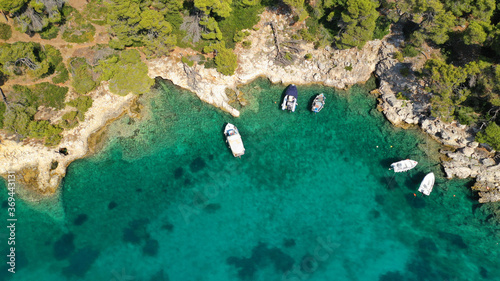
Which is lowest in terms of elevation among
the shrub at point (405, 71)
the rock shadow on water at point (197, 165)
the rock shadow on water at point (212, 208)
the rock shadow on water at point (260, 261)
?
the rock shadow on water at point (260, 261)

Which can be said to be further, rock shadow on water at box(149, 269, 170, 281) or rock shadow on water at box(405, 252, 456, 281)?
rock shadow on water at box(149, 269, 170, 281)

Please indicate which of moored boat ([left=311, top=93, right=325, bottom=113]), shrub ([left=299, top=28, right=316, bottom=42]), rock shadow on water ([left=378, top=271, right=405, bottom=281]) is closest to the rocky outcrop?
shrub ([left=299, top=28, right=316, bottom=42])

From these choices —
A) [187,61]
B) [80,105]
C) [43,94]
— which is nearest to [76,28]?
[43,94]

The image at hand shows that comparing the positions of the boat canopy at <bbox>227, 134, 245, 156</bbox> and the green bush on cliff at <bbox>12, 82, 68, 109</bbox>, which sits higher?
the green bush on cliff at <bbox>12, 82, 68, 109</bbox>

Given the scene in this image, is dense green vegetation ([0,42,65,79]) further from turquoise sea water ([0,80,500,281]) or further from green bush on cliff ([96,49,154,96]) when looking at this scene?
turquoise sea water ([0,80,500,281])

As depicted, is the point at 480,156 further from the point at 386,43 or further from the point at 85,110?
the point at 85,110

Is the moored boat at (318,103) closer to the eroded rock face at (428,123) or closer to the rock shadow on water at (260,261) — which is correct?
the eroded rock face at (428,123)

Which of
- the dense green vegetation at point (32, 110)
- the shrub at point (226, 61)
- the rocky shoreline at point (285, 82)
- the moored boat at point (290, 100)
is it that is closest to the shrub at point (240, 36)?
the rocky shoreline at point (285, 82)
